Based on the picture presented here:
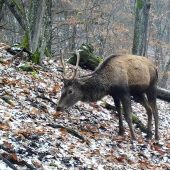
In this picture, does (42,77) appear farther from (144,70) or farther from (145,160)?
(145,160)

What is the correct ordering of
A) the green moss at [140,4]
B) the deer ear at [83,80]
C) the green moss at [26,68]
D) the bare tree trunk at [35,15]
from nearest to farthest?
the deer ear at [83,80]
the green moss at [26,68]
the bare tree trunk at [35,15]
the green moss at [140,4]

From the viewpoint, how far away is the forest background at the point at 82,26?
10391mm

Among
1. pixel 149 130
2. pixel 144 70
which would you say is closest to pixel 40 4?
pixel 144 70

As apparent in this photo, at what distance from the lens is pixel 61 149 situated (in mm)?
4730

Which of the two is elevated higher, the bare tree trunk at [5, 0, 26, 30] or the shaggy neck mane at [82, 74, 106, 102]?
the bare tree trunk at [5, 0, 26, 30]

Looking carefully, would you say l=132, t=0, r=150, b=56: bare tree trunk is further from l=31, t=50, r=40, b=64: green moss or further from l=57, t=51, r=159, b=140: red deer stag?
l=57, t=51, r=159, b=140: red deer stag

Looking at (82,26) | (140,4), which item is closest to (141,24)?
(140,4)

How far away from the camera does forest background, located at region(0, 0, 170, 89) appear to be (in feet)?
34.1

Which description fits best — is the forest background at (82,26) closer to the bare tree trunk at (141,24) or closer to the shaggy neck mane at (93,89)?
the bare tree trunk at (141,24)

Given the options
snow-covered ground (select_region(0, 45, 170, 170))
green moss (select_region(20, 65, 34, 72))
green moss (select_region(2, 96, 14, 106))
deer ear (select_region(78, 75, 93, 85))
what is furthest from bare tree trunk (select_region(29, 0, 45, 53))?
green moss (select_region(2, 96, 14, 106))

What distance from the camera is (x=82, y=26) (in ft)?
71.1

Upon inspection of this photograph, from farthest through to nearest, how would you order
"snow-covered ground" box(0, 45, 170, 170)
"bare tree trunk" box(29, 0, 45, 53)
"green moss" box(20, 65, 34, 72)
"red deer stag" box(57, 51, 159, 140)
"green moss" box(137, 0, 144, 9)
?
"green moss" box(137, 0, 144, 9) < "bare tree trunk" box(29, 0, 45, 53) < "green moss" box(20, 65, 34, 72) < "red deer stag" box(57, 51, 159, 140) < "snow-covered ground" box(0, 45, 170, 170)

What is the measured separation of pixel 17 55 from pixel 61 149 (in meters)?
5.66

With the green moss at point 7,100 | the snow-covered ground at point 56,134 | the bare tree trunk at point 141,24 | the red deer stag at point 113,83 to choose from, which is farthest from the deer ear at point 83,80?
the bare tree trunk at point 141,24
